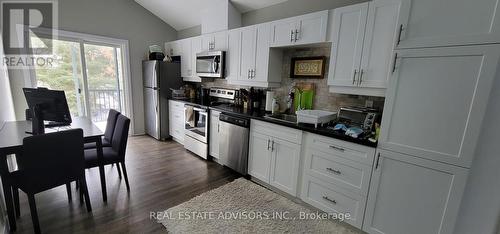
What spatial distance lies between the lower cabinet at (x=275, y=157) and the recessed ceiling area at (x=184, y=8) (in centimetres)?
186

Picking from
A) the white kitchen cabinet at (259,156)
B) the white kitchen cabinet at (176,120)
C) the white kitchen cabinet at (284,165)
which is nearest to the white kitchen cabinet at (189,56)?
the white kitchen cabinet at (176,120)

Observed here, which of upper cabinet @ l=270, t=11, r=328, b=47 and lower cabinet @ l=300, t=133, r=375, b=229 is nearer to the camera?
lower cabinet @ l=300, t=133, r=375, b=229

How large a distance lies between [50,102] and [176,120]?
2.14 meters

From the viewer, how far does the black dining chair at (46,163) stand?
1577 mm

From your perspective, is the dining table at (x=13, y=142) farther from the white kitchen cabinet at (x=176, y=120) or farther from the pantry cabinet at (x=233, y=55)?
the pantry cabinet at (x=233, y=55)

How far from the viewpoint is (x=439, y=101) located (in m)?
1.43

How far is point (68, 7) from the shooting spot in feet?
11.7

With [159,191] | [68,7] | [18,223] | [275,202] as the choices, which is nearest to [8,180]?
[18,223]

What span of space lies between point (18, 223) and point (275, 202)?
240 cm

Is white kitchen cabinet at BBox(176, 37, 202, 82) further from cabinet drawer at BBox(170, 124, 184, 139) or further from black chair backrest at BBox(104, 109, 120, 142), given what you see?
black chair backrest at BBox(104, 109, 120, 142)

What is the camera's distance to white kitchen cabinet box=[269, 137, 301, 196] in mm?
2283

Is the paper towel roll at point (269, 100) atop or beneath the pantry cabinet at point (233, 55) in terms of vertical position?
beneath

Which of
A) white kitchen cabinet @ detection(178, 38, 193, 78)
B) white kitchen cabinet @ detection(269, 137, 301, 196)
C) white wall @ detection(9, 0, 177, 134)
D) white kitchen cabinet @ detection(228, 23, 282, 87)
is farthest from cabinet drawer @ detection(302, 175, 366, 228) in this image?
white wall @ detection(9, 0, 177, 134)

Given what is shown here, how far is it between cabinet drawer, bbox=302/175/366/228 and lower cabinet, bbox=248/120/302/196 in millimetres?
164
